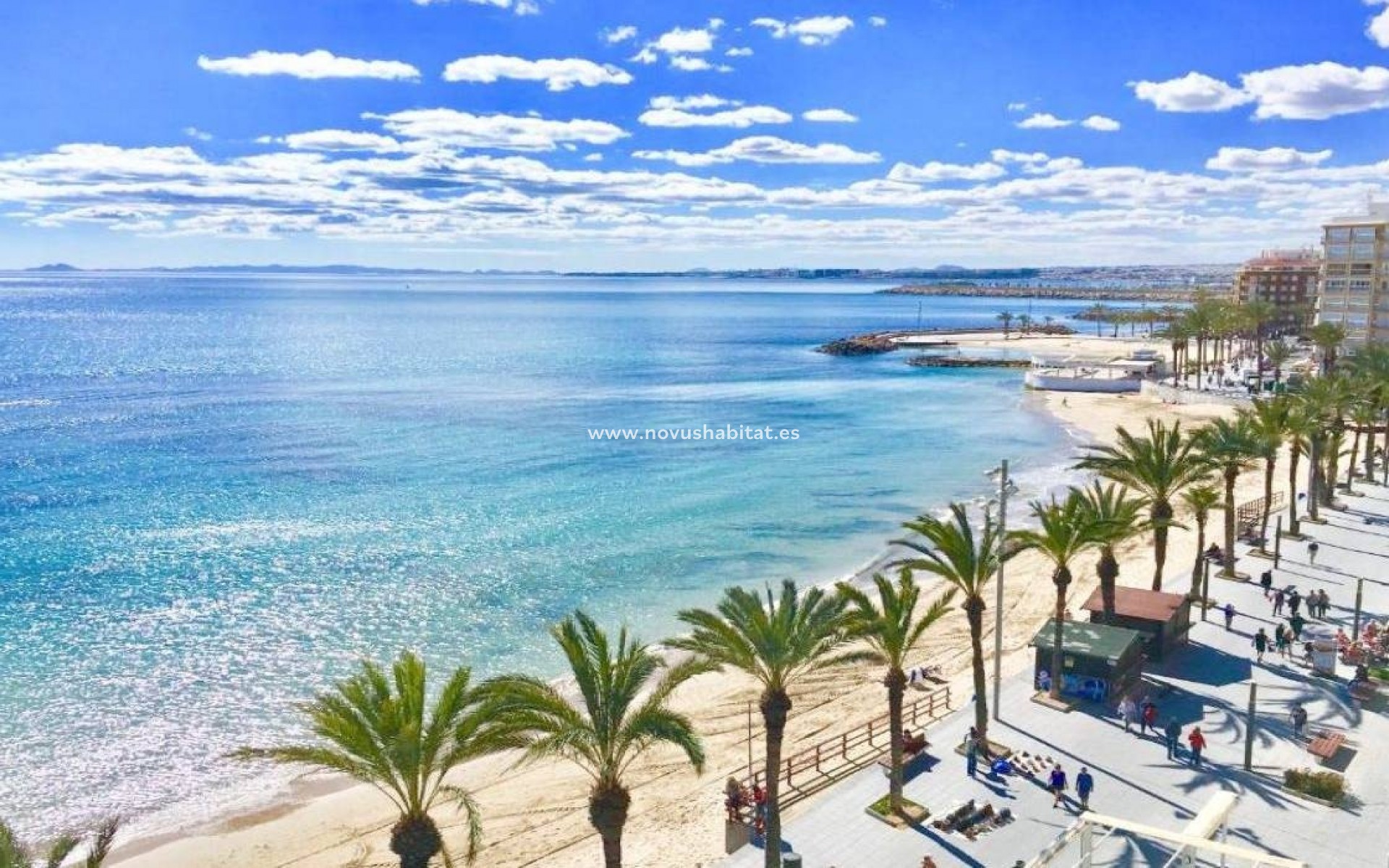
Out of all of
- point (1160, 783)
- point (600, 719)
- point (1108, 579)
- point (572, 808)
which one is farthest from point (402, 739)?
point (1108, 579)

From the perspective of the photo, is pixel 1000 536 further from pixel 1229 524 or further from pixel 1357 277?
pixel 1357 277

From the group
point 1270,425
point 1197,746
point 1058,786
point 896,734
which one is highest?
point 1270,425

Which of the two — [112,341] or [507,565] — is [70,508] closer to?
Answer: [507,565]

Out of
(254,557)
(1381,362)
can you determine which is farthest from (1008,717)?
(1381,362)

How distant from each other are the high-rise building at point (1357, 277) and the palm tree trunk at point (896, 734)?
284 feet

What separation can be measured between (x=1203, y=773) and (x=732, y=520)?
3001 centimetres

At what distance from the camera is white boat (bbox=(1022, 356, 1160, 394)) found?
95.9 meters

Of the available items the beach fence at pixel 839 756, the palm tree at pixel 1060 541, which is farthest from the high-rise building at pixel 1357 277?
the beach fence at pixel 839 756

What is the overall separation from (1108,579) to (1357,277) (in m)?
79.6

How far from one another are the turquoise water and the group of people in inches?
632

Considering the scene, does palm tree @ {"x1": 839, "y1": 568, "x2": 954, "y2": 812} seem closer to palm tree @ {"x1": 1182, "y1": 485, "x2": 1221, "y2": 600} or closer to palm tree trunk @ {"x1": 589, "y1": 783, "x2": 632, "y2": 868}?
palm tree trunk @ {"x1": 589, "y1": 783, "x2": 632, "y2": 868}

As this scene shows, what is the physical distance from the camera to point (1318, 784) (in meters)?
19.3

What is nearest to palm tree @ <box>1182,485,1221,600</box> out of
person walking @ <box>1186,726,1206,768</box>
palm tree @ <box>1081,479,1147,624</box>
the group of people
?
palm tree @ <box>1081,479,1147,624</box>

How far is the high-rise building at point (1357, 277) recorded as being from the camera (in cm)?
8631
